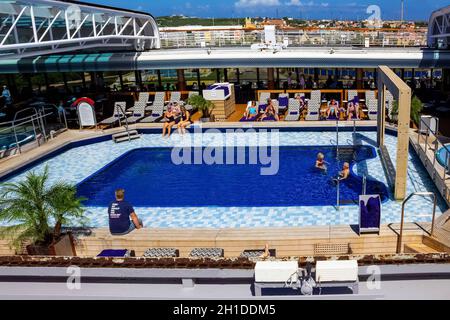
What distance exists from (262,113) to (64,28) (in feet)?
28.1

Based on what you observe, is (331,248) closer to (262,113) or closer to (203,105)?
(262,113)

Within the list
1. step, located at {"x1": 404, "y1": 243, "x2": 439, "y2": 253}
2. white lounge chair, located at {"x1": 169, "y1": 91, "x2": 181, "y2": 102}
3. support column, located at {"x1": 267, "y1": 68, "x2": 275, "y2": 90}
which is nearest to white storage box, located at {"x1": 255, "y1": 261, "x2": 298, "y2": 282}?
step, located at {"x1": 404, "y1": 243, "x2": 439, "y2": 253}

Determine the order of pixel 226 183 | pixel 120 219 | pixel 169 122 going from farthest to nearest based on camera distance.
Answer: pixel 169 122
pixel 226 183
pixel 120 219

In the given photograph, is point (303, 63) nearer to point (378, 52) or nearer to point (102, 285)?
point (378, 52)

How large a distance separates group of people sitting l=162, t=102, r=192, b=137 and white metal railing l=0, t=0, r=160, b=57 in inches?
144

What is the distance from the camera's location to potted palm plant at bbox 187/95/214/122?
1516 centimetres

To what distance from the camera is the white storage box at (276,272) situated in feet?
15.5

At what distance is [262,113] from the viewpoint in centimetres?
1551

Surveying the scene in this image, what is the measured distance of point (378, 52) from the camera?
1688 centimetres

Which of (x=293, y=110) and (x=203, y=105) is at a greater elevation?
(x=203, y=105)

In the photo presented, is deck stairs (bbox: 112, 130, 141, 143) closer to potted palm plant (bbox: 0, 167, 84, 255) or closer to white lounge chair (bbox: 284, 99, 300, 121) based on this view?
white lounge chair (bbox: 284, 99, 300, 121)

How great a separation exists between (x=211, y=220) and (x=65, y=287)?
13.1 feet

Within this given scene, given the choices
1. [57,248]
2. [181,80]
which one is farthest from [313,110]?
[57,248]

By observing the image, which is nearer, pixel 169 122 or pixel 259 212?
pixel 259 212
